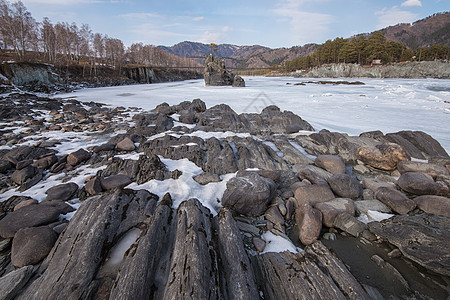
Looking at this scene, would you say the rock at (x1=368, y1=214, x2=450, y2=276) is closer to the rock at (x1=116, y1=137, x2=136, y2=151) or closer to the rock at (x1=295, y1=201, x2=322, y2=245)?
the rock at (x1=295, y1=201, x2=322, y2=245)

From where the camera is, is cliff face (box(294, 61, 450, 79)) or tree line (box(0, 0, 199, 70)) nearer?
tree line (box(0, 0, 199, 70))

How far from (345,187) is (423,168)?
331 cm

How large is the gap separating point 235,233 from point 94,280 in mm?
2165

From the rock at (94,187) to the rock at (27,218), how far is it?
1023 mm

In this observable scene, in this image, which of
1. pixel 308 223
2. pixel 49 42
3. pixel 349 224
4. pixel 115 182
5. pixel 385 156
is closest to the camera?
pixel 308 223

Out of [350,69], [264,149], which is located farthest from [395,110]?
[350,69]

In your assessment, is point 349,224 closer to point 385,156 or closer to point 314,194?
point 314,194

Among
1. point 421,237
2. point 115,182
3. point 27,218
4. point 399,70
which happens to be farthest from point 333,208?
point 399,70

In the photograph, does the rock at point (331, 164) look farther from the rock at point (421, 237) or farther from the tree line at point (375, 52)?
the tree line at point (375, 52)

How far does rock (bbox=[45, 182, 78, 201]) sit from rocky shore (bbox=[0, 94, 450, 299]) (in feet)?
0.13

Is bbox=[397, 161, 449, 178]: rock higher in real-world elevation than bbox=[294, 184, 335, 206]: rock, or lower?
higher

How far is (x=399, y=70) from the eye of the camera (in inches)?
2800

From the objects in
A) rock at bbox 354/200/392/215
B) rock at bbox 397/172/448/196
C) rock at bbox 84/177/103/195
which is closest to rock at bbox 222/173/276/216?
rock at bbox 354/200/392/215

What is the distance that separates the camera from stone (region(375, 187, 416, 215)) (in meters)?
4.84
